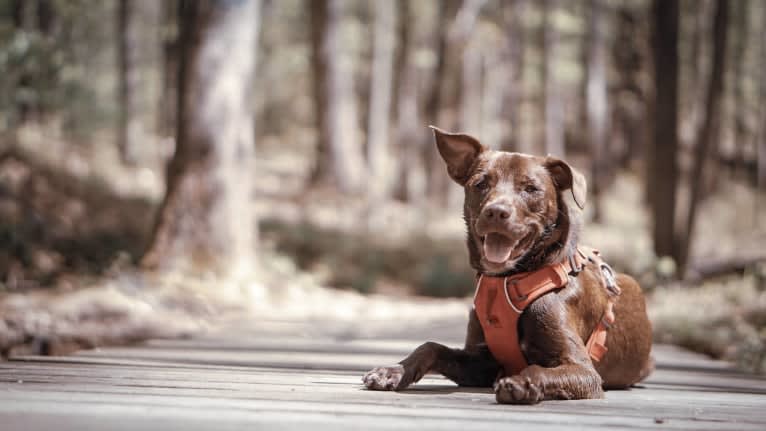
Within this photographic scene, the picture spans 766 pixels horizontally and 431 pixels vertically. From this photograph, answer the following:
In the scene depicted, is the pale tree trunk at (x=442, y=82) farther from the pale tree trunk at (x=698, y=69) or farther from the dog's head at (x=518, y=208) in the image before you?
the dog's head at (x=518, y=208)

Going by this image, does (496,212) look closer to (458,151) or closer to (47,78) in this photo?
(458,151)

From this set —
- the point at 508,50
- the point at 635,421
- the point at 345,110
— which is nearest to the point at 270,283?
the point at 635,421

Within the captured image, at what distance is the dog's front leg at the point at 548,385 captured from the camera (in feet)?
12.4

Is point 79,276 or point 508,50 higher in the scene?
point 508,50

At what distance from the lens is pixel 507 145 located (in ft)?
101

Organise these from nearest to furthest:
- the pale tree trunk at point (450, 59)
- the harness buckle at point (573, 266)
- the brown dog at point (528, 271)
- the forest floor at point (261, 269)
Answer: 1. the brown dog at point (528, 271)
2. the harness buckle at point (573, 266)
3. the forest floor at point (261, 269)
4. the pale tree trunk at point (450, 59)

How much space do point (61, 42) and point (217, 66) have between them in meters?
9.05

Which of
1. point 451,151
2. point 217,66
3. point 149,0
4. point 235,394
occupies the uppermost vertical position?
point 149,0

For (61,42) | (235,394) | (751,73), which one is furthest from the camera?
(751,73)

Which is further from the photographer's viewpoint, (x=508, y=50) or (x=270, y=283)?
(x=508, y=50)

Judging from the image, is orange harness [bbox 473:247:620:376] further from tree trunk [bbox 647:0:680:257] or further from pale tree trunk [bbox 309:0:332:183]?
pale tree trunk [bbox 309:0:332:183]

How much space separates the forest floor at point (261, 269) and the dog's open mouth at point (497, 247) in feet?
11.2

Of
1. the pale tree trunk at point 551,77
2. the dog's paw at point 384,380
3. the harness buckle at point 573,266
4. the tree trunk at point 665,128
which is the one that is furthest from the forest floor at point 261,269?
the pale tree trunk at point 551,77

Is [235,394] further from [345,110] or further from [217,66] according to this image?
[345,110]
